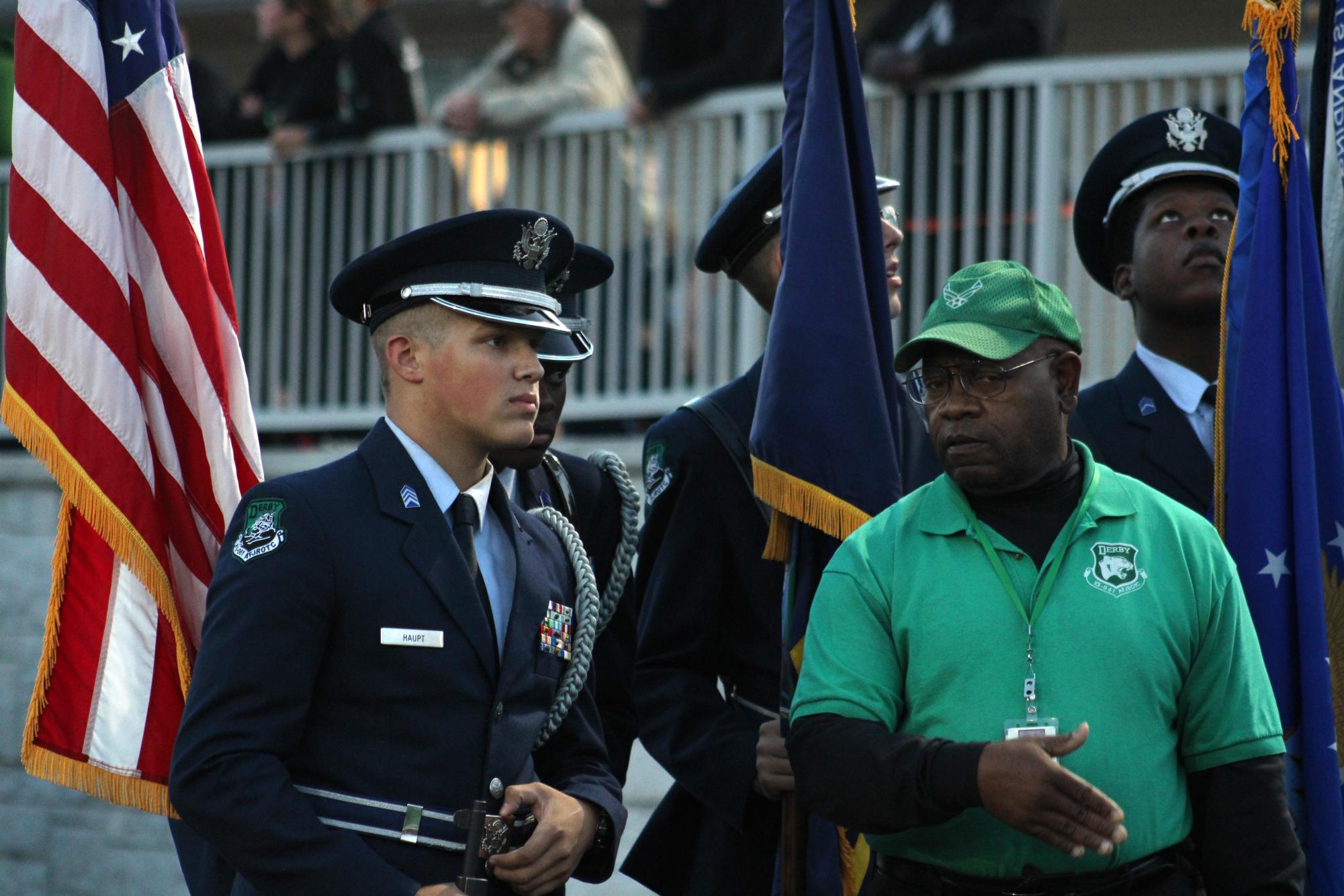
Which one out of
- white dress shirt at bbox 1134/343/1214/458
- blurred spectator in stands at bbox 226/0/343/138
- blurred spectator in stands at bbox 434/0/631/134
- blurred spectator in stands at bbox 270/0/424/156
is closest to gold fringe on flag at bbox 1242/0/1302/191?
white dress shirt at bbox 1134/343/1214/458

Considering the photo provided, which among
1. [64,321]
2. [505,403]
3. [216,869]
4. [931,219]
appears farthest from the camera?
[931,219]

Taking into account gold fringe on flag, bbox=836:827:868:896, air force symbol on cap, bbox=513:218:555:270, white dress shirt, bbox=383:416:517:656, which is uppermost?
air force symbol on cap, bbox=513:218:555:270

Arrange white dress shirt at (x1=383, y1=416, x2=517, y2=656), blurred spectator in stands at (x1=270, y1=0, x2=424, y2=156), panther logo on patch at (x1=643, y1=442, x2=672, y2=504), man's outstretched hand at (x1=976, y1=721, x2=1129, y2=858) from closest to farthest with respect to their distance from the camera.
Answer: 1. man's outstretched hand at (x1=976, y1=721, x2=1129, y2=858)
2. white dress shirt at (x1=383, y1=416, x2=517, y2=656)
3. panther logo on patch at (x1=643, y1=442, x2=672, y2=504)
4. blurred spectator in stands at (x1=270, y1=0, x2=424, y2=156)

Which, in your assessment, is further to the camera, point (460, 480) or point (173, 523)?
point (173, 523)

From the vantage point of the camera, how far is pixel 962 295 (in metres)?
3.22

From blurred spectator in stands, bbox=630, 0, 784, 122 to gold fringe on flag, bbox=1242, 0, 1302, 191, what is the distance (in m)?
3.78

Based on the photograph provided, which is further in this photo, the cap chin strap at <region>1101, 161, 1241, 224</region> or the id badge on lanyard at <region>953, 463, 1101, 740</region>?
the cap chin strap at <region>1101, 161, 1241, 224</region>

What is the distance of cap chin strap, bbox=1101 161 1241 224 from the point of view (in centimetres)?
428

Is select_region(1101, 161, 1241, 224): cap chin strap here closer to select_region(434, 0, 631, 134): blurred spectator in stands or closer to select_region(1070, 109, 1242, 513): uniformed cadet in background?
select_region(1070, 109, 1242, 513): uniformed cadet in background

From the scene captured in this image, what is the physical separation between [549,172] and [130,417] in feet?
14.3

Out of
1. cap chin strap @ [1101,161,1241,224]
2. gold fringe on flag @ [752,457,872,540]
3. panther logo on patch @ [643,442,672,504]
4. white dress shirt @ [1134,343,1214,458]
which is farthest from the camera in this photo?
cap chin strap @ [1101,161,1241,224]

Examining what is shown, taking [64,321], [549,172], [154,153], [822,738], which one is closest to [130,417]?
[64,321]

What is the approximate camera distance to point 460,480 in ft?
10.9

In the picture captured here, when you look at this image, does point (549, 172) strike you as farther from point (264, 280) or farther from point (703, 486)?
point (703, 486)
